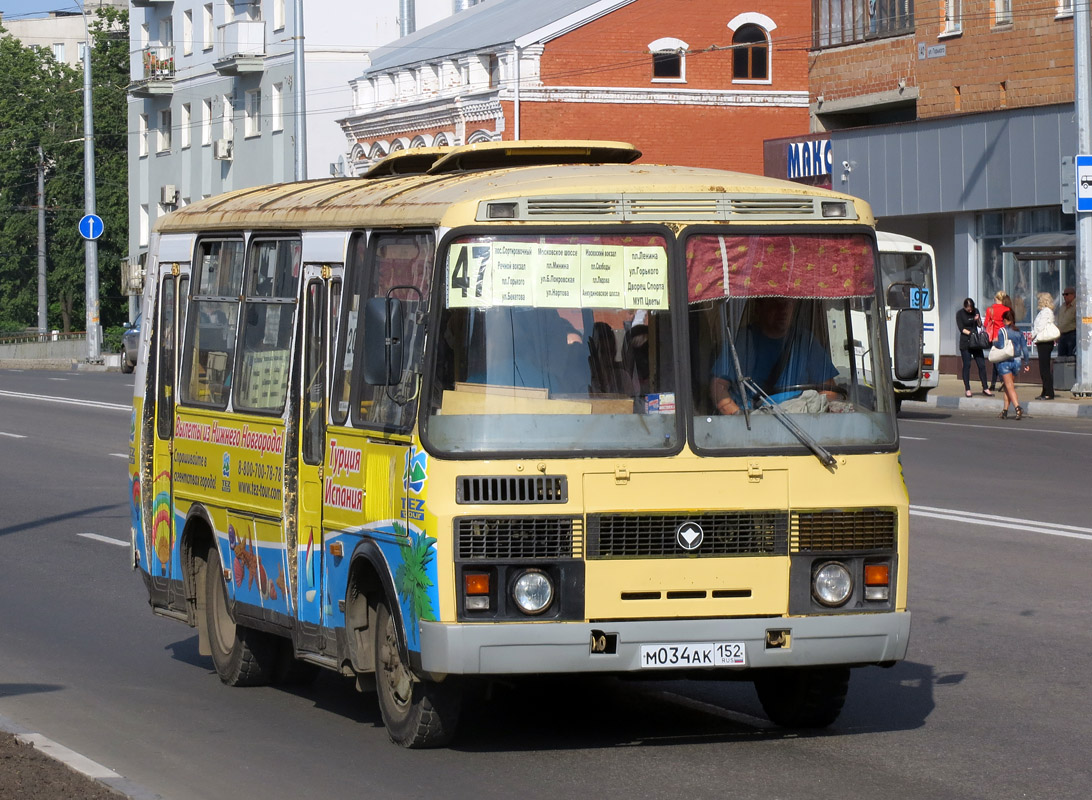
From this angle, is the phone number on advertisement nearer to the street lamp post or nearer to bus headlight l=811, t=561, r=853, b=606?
bus headlight l=811, t=561, r=853, b=606

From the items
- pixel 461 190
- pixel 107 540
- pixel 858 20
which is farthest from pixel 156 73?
pixel 461 190

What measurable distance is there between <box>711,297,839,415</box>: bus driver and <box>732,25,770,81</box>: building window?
161 feet

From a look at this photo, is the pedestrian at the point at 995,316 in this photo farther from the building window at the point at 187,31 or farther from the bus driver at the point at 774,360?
the building window at the point at 187,31

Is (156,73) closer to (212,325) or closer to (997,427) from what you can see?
(997,427)

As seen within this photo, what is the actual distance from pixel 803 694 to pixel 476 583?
63.3 inches

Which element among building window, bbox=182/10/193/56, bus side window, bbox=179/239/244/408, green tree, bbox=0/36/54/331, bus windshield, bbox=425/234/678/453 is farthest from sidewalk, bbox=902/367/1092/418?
green tree, bbox=0/36/54/331

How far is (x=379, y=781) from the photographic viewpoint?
23.4 feet

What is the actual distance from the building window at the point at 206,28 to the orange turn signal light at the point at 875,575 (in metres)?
66.3

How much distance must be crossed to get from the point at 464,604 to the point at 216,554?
2750mm

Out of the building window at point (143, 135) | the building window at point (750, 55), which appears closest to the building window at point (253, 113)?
the building window at point (143, 135)

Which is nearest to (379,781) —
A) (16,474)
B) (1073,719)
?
(1073,719)

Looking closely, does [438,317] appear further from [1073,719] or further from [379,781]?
[1073,719]

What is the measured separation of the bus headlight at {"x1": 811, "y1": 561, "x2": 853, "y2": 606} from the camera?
7398mm

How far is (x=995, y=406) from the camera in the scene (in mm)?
30016
